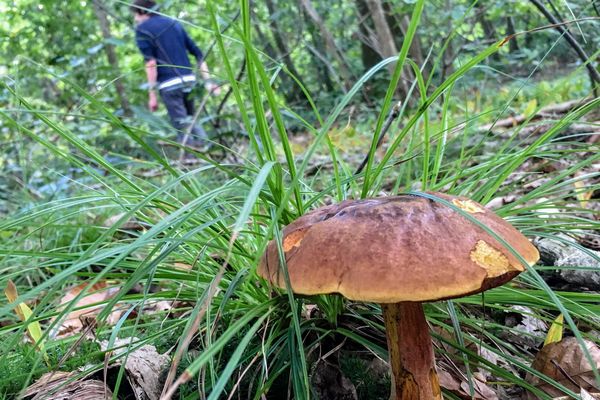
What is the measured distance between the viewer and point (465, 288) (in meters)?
0.77

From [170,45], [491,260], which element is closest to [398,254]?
[491,260]

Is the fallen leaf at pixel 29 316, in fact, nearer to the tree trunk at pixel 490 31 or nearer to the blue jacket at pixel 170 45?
the tree trunk at pixel 490 31

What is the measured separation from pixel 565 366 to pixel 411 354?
431mm

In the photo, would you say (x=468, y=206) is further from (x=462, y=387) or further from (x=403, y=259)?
(x=462, y=387)

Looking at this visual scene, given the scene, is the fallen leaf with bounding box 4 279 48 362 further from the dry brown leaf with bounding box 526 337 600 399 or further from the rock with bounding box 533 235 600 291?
the rock with bounding box 533 235 600 291

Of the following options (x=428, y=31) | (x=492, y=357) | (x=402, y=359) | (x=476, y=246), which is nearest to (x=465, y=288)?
(x=476, y=246)

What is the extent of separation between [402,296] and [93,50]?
338 centimetres

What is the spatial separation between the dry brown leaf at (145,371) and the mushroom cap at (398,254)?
464mm

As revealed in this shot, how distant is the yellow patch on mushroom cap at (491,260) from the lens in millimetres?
808

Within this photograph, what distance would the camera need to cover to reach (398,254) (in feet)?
2.65

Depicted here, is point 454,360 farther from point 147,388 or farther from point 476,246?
point 147,388

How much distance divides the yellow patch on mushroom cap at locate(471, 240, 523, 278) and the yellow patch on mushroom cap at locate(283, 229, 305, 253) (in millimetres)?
317

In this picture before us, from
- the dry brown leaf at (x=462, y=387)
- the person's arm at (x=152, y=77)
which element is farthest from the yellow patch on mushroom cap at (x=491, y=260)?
the person's arm at (x=152, y=77)

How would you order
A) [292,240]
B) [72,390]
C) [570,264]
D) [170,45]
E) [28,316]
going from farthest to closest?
1. [170,45]
2. [570,264]
3. [28,316]
4. [72,390]
5. [292,240]
